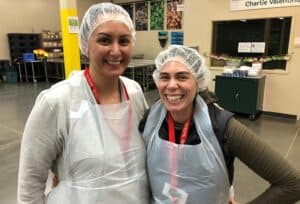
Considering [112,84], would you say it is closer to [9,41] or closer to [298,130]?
[298,130]

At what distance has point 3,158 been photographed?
339 centimetres

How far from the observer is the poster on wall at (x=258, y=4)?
4.68 m

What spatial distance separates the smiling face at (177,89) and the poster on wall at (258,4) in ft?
14.7

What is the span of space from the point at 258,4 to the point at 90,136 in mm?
4966

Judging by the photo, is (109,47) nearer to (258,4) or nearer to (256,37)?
(258,4)

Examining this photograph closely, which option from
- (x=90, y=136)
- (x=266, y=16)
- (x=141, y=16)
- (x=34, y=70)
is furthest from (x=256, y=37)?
(x=34, y=70)

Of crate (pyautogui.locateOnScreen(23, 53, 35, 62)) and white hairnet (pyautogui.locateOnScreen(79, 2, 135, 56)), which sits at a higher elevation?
white hairnet (pyautogui.locateOnScreen(79, 2, 135, 56))

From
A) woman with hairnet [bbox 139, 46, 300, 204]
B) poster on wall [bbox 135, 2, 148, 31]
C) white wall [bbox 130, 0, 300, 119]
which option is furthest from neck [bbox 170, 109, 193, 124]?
poster on wall [bbox 135, 2, 148, 31]

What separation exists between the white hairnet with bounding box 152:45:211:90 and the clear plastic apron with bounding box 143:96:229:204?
156 mm

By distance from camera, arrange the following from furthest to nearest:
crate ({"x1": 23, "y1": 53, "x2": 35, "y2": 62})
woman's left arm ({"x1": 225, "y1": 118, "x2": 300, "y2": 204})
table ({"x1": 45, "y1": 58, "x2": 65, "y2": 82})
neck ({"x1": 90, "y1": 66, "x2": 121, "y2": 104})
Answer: table ({"x1": 45, "y1": 58, "x2": 65, "y2": 82}), crate ({"x1": 23, "y1": 53, "x2": 35, "y2": 62}), neck ({"x1": 90, "y1": 66, "x2": 121, "y2": 104}), woman's left arm ({"x1": 225, "y1": 118, "x2": 300, "y2": 204})

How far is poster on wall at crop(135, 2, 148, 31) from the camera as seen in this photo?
388 inches

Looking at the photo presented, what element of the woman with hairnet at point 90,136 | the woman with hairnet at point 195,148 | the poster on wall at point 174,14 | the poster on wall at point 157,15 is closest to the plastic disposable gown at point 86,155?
the woman with hairnet at point 90,136

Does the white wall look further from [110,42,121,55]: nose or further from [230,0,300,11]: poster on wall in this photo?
[110,42,121,55]: nose

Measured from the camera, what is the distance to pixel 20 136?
414 centimetres
